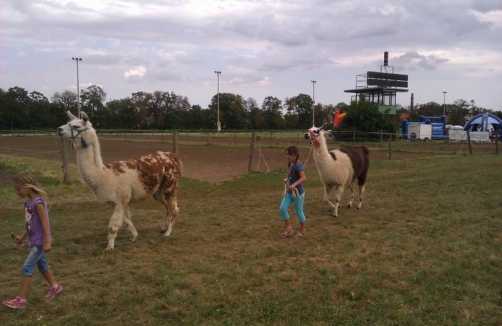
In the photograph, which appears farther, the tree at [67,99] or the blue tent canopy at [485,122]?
the tree at [67,99]

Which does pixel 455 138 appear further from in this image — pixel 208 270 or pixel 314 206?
pixel 208 270

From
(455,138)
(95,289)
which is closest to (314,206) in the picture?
(95,289)

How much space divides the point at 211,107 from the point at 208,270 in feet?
275

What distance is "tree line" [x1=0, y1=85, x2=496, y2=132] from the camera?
2530 inches

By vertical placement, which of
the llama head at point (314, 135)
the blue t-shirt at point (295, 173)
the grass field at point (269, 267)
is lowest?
the grass field at point (269, 267)

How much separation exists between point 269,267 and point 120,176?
2861mm

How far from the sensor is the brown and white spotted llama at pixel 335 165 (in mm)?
8328

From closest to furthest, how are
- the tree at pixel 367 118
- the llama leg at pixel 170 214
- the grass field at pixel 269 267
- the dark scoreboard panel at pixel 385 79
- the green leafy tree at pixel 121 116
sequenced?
the grass field at pixel 269 267, the llama leg at pixel 170 214, the tree at pixel 367 118, the dark scoreboard panel at pixel 385 79, the green leafy tree at pixel 121 116

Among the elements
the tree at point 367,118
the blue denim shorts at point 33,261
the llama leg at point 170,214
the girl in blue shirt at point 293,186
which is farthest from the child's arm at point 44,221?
the tree at point 367,118

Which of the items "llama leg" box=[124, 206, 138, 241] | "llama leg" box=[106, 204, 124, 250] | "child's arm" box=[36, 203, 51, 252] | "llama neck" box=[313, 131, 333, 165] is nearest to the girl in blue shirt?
"llama neck" box=[313, 131, 333, 165]

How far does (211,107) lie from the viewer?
87.4 m

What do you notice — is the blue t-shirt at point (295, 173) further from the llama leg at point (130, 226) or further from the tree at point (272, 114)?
the tree at point (272, 114)

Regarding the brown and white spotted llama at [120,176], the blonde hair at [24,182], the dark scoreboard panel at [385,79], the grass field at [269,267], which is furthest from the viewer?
the dark scoreboard panel at [385,79]

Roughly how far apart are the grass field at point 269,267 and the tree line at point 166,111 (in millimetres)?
36341
